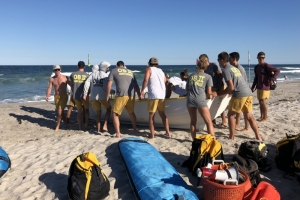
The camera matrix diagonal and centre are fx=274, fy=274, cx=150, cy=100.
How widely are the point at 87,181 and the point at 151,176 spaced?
0.80m

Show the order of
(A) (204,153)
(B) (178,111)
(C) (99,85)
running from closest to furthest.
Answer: (A) (204,153), (B) (178,111), (C) (99,85)

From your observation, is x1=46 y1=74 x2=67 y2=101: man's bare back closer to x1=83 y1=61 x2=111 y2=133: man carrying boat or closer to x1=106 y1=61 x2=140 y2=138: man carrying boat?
x1=83 y1=61 x2=111 y2=133: man carrying boat

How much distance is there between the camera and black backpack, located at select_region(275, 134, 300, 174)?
3.72 metres

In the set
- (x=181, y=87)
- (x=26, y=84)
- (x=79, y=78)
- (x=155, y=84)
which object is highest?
(x=79, y=78)

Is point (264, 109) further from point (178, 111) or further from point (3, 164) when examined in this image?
point (3, 164)

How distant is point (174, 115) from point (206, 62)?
1728 millimetres

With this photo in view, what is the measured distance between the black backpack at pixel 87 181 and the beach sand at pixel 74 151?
212mm

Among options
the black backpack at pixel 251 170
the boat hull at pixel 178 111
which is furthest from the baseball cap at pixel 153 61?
the black backpack at pixel 251 170

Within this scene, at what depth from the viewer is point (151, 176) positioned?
136 inches

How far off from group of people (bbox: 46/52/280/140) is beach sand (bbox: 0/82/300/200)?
38cm

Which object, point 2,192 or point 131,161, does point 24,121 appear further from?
point 131,161

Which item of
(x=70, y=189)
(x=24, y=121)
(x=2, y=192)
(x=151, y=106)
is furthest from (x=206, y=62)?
(x=24, y=121)

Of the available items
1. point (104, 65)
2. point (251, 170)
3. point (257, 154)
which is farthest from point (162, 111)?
point (251, 170)

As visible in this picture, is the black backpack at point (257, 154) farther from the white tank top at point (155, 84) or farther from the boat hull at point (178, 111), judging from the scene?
the white tank top at point (155, 84)
